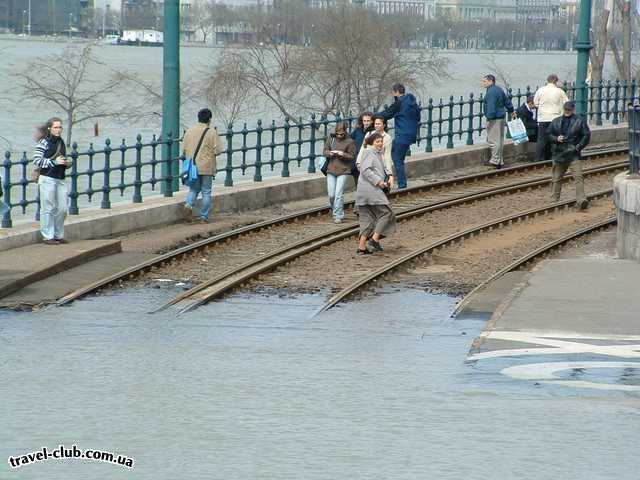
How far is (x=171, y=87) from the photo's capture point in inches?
867

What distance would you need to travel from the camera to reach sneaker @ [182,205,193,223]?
67.2ft

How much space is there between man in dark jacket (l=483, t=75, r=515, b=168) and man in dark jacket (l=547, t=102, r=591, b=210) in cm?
393

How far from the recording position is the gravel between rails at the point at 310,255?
52.3 ft

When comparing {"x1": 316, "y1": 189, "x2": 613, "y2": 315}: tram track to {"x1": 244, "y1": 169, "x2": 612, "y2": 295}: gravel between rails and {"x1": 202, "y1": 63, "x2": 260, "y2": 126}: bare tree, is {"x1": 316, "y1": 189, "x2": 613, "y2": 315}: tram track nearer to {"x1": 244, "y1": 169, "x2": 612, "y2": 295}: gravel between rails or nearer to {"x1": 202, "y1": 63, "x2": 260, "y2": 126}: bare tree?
{"x1": 244, "y1": 169, "x2": 612, "y2": 295}: gravel between rails

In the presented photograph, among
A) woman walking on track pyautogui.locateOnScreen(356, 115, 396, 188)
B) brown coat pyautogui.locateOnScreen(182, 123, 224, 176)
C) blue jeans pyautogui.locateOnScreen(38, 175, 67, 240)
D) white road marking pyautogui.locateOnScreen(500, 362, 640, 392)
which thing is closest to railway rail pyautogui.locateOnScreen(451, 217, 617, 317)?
woman walking on track pyautogui.locateOnScreen(356, 115, 396, 188)

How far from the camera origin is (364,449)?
8352mm

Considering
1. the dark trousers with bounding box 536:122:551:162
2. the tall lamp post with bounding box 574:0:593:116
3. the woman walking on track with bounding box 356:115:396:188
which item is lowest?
the dark trousers with bounding box 536:122:551:162

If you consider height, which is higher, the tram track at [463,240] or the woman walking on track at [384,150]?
the woman walking on track at [384,150]

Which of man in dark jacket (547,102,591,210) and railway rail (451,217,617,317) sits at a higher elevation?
man in dark jacket (547,102,591,210)

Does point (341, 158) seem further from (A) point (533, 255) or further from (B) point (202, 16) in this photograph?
(B) point (202, 16)

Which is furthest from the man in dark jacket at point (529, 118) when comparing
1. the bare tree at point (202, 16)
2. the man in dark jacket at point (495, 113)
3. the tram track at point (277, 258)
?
the bare tree at point (202, 16)

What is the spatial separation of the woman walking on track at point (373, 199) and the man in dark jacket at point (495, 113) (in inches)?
340

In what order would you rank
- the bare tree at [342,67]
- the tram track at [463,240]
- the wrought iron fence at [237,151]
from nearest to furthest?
the tram track at [463,240] < the wrought iron fence at [237,151] < the bare tree at [342,67]

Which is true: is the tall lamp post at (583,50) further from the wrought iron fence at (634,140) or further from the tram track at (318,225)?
the wrought iron fence at (634,140)
